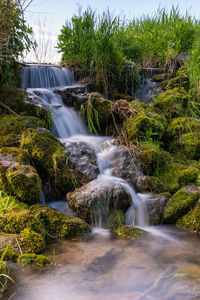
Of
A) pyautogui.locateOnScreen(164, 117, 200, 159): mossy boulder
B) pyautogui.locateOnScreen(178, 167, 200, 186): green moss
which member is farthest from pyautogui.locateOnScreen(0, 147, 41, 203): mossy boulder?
pyautogui.locateOnScreen(164, 117, 200, 159): mossy boulder

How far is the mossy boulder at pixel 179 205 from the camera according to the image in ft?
11.2

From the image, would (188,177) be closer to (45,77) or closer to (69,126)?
(69,126)

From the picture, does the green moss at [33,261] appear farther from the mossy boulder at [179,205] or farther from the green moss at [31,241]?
the mossy boulder at [179,205]

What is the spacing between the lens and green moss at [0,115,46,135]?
13.8 feet

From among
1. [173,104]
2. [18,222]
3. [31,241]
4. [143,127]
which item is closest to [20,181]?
[18,222]

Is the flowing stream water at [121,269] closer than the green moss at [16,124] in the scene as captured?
Yes

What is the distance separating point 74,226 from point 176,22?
24.1 feet

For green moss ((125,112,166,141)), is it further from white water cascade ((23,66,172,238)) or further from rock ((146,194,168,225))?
rock ((146,194,168,225))

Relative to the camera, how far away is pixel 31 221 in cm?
267

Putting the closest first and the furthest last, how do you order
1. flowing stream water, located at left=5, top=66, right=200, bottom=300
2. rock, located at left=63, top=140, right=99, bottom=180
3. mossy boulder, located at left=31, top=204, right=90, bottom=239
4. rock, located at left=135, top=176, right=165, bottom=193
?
flowing stream water, located at left=5, top=66, right=200, bottom=300, mossy boulder, located at left=31, top=204, right=90, bottom=239, rock, located at left=135, top=176, right=165, bottom=193, rock, located at left=63, top=140, right=99, bottom=180

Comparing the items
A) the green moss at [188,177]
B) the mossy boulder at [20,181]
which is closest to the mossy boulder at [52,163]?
the mossy boulder at [20,181]

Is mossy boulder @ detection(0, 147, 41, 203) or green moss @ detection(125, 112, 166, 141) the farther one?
green moss @ detection(125, 112, 166, 141)

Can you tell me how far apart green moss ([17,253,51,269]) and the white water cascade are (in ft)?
4.77

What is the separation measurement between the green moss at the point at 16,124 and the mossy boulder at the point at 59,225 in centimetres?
165
